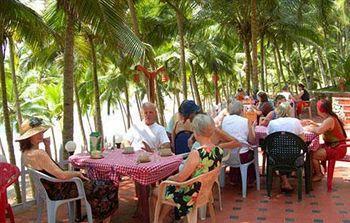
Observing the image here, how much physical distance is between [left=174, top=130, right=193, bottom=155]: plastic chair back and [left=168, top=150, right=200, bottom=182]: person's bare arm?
1.97m

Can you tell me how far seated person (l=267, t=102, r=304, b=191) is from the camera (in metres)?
6.46

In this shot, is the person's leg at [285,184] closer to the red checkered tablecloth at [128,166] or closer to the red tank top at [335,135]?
the red tank top at [335,135]

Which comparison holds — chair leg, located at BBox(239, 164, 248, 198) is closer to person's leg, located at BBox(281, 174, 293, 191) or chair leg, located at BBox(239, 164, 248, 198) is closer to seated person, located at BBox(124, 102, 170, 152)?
person's leg, located at BBox(281, 174, 293, 191)

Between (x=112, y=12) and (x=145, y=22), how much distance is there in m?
13.7

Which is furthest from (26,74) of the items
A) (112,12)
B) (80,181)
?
(80,181)

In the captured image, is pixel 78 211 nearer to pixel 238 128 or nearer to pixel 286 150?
pixel 238 128

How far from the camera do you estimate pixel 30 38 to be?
11.1 metres

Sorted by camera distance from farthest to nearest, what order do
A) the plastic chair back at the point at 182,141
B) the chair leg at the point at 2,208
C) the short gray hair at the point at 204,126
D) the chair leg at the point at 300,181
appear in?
the plastic chair back at the point at 182,141, the chair leg at the point at 300,181, the chair leg at the point at 2,208, the short gray hair at the point at 204,126

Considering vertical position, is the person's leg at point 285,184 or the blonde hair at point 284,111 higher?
the blonde hair at point 284,111

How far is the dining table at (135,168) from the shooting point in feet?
15.7

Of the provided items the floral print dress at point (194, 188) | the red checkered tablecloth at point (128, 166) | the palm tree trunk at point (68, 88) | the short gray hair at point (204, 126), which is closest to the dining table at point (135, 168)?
the red checkered tablecloth at point (128, 166)

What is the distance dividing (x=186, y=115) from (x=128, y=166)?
1.72 meters

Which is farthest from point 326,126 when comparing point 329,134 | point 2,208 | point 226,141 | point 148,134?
point 2,208

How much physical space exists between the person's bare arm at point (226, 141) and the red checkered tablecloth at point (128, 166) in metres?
1.01
